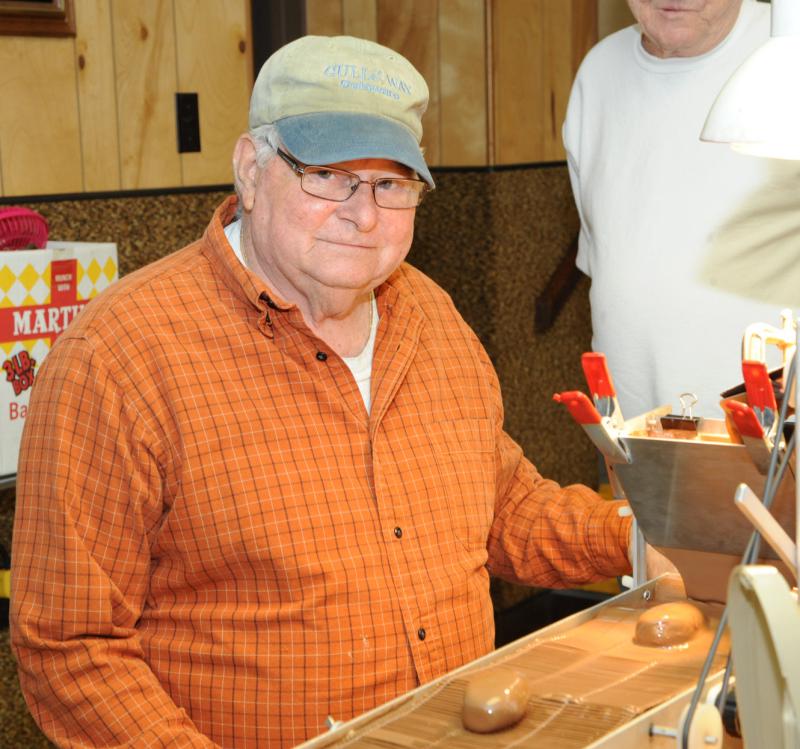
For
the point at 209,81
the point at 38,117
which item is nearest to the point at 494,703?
the point at 38,117

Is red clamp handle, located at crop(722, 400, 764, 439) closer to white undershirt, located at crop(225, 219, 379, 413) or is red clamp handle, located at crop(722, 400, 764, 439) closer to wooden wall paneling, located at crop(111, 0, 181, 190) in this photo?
white undershirt, located at crop(225, 219, 379, 413)

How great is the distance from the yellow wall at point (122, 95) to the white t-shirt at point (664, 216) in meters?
0.90

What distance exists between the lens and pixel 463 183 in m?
3.51

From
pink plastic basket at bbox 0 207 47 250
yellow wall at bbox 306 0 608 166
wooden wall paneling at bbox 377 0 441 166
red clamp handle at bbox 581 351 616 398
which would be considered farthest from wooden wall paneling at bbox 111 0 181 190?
red clamp handle at bbox 581 351 616 398

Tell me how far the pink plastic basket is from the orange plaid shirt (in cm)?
69

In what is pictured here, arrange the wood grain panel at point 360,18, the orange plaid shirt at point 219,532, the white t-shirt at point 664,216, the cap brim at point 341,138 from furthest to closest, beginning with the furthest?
the wood grain panel at point 360,18 → the white t-shirt at point 664,216 → the cap brim at point 341,138 → the orange plaid shirt at point 219,532

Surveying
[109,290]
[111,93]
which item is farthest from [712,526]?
[111,93]

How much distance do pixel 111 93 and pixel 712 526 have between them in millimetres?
1733

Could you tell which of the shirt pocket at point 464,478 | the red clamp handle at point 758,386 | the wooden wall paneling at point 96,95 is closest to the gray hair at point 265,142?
the shirt pocket at point 464,478

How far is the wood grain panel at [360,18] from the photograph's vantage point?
3355 millimetres

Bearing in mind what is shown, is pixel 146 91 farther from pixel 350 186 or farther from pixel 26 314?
pixel 350 186

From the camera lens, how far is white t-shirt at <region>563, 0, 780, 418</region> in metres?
2.14

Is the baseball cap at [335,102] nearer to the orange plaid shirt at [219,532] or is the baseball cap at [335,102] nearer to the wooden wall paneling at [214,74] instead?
the orange plaid shirt at [219,532]

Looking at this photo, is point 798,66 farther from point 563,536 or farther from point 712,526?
point 563,536
